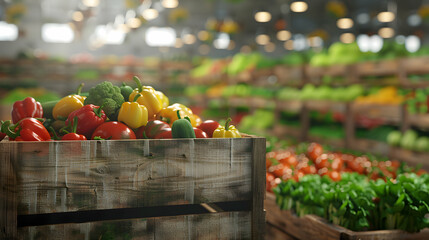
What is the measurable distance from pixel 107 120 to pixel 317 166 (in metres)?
2.37

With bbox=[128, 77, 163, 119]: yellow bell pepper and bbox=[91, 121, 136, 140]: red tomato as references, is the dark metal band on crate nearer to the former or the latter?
bbox=[91, 121, 136, 140]: red tomato

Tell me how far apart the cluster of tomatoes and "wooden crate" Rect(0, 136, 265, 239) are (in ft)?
4.87

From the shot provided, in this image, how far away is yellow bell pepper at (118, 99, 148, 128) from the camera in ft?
5.78

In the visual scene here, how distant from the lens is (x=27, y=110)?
6.34 feet

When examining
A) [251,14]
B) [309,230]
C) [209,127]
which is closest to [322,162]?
[309,230]

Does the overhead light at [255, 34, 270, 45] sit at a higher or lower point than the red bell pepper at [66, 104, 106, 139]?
higher

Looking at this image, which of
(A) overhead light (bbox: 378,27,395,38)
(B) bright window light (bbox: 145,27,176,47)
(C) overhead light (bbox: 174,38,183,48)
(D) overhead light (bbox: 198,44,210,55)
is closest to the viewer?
(A) overhead light (bbox: 378,27,395,38)

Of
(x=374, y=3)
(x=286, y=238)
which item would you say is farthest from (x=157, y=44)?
(x=286, y=238)

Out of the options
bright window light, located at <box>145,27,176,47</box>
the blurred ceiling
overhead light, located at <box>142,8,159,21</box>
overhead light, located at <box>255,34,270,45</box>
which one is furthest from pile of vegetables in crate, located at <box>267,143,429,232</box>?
bright window light, located at <box>145,27,176,47</box>

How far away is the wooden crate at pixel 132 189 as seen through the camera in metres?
1.44

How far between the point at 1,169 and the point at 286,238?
178 centimetres

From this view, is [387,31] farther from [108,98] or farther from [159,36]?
[108,98]

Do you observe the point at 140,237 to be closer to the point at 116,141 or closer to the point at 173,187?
the point at 173,187

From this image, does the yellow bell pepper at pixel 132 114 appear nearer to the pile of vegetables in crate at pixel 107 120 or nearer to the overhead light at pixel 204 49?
the pile of vegetables in crate at pixel 107 120
